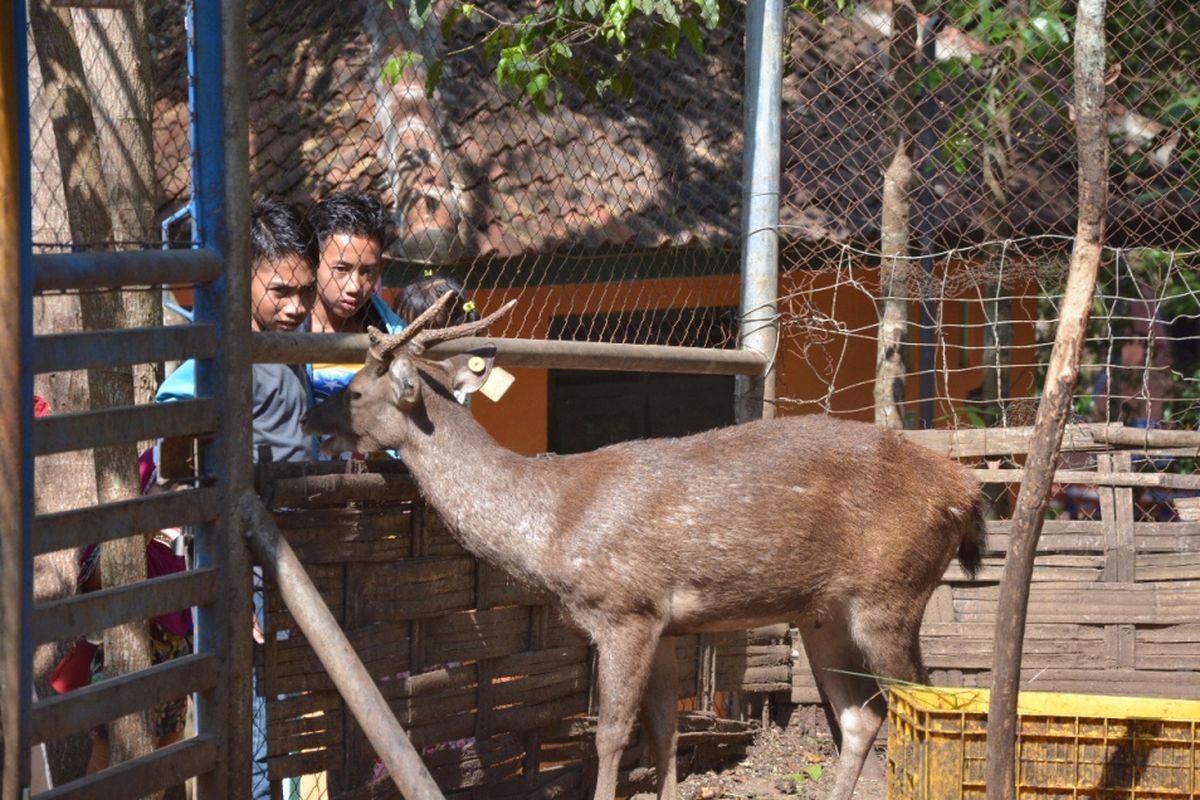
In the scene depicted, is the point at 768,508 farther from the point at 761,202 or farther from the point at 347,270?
the point at 761,202

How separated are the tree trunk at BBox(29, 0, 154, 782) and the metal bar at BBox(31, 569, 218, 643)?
23cm

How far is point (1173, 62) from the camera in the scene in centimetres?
914

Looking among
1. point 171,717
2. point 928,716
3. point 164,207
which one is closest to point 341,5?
point 164,207

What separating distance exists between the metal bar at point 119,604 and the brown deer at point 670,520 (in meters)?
1.15

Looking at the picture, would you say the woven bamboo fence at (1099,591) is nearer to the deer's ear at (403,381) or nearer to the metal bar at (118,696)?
the deer's ear at (403,381)

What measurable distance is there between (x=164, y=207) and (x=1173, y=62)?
Result: 19.4ft

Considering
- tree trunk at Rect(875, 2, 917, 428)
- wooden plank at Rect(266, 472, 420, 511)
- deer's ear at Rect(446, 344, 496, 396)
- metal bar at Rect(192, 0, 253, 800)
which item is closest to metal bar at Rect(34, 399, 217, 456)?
metal bar at Rect(192, 0, 253, 800)

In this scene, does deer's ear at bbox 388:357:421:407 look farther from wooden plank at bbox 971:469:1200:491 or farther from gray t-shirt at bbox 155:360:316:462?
wooden plank at bbox 971:469:1200:491

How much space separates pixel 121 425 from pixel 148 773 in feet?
3.03

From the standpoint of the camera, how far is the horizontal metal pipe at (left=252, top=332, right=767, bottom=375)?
4703mm

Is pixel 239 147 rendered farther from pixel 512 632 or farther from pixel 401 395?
pixel 512 632

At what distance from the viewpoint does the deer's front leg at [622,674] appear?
17.4ft

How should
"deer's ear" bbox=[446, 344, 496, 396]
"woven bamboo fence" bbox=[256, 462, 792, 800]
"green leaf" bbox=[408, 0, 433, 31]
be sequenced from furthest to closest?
1. "green leaf" bbox=[408, 0, 433, 31]
2. "deer's ear" bbox=[446, 344, 496, 396]
3. "woven bamboo fence" bbox=[256, 462, 792, 800]

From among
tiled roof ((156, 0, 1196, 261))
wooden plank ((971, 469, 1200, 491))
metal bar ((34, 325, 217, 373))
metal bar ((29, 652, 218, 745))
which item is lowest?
metal bar ((29, 652, 218, 745))
